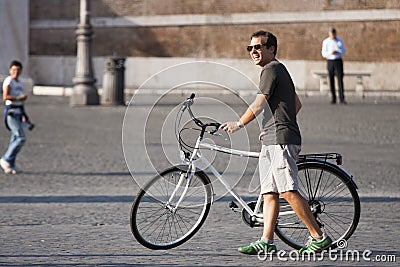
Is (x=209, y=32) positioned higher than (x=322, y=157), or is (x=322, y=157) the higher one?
(x=209, y=32)

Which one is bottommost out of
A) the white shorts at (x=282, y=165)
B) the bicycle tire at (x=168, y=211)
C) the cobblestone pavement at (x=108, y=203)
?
the cobblestone pavement at (x=108, y=203)

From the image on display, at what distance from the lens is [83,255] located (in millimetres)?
7277

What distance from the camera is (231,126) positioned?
7.11m

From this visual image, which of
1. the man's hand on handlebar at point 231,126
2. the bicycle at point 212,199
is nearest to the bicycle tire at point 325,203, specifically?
the bicycle at point 212,199

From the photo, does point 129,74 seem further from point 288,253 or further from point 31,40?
point 288,253

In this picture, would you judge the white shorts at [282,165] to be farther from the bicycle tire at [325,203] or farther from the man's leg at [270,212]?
the bicycle tire at [325,203]

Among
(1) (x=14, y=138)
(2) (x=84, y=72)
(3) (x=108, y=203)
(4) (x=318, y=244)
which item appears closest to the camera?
(4) (x=318, y=244)

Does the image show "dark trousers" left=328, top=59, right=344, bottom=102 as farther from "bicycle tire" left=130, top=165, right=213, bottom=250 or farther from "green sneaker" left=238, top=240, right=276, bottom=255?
"green sneaker" left=238, top=240, right=276, bottom=255

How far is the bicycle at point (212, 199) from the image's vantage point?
743 centimetres

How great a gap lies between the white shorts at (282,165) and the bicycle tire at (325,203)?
0.26 meters

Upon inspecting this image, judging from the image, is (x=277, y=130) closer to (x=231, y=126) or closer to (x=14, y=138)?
(x=231, y=126)

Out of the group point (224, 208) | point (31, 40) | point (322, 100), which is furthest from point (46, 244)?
point (31, 40)

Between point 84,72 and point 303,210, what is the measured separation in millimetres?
16802

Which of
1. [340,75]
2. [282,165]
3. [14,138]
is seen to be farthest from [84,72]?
[282,165]
